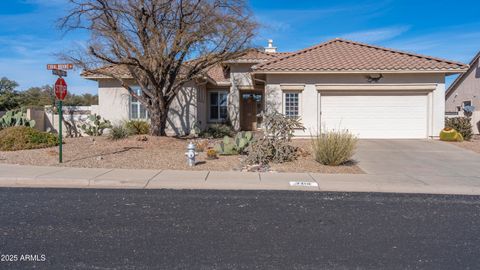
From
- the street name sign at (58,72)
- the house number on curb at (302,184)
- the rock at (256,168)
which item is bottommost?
the house number on curb at (302,184)

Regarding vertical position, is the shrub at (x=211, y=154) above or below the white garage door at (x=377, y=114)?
below

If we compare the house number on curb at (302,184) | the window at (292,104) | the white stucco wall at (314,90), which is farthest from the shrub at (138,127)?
the house number on curb at (302,184)

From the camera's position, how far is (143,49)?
15.3m

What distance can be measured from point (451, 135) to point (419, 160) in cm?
540

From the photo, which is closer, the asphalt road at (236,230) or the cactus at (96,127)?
the asphalt road at (236,230)

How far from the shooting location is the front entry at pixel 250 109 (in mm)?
24406

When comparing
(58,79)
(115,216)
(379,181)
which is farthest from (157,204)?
(58,79)

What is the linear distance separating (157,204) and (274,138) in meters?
5.93

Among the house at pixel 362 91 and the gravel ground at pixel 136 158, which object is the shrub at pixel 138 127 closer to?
the gravel ground at pixel 136 158

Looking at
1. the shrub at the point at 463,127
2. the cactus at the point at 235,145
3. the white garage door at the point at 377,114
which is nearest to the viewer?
the cactus at the point at 235,145

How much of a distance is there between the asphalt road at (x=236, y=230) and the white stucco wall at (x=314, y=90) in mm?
9843

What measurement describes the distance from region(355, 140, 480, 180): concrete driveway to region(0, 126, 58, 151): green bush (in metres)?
12.3

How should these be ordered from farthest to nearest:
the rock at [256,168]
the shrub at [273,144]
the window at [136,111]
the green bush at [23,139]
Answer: the window at [136,111]
the green bush at [23,139]
the shrub at [273,144]
the rock at [256,168]

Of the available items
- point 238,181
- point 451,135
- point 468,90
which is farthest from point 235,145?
point 468,90
